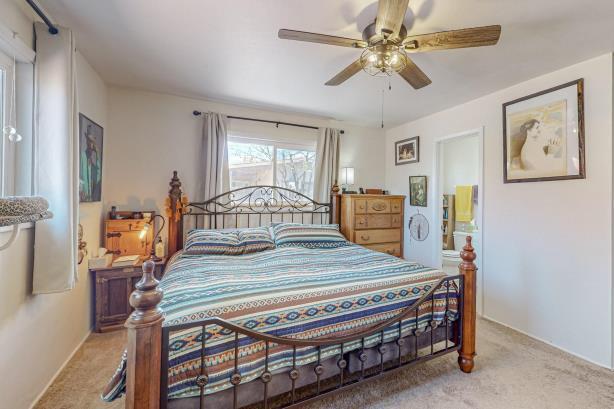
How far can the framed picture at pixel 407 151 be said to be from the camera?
13.5ft

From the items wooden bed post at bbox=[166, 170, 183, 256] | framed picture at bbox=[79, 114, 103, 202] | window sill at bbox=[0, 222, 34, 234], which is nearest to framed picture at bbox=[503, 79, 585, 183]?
wooden bed post at bbox=[166, 170, 183, 256]

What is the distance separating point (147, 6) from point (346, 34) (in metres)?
1.36

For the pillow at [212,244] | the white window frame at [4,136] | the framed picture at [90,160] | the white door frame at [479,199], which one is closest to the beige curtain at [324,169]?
the white door frame at [479,199]

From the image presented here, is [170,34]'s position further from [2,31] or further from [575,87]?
[575,87]

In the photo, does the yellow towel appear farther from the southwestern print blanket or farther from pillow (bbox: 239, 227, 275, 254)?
pillow (bbox: 239, 227, 275, 254)

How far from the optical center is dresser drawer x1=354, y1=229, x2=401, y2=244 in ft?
12.1

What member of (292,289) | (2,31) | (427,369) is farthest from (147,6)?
A: (427,369)

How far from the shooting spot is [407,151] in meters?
4.30

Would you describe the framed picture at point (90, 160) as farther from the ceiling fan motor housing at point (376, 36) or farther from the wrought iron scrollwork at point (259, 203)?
the ceiling fan motor housing at point (376, 36)

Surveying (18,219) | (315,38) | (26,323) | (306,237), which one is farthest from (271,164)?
(18,219)

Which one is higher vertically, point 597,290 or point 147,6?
point 147,6

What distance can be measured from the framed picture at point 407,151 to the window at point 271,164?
148 centimetres

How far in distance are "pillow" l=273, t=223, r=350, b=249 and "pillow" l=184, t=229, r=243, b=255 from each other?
49cm

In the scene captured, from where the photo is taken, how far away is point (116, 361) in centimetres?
216
